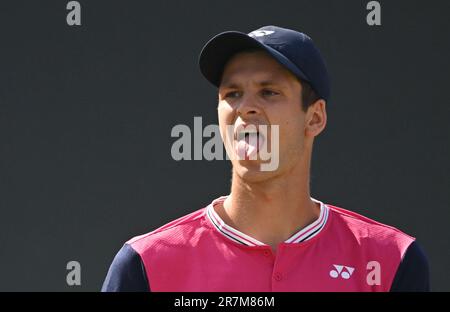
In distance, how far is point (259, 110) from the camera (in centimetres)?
236

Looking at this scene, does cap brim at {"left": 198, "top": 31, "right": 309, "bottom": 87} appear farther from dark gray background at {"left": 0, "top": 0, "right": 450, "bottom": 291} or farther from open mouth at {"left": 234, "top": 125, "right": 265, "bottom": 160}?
dark gray background at {"left": 0, "top": 0, "right": 450, "bottom": 291}

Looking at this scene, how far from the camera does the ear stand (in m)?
2.49

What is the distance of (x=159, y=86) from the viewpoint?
13.5 feet

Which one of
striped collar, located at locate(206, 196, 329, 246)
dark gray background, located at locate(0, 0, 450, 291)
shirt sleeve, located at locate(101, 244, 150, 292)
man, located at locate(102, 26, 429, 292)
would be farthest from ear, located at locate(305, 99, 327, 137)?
dark gray background, located at locate(0, 0, 450, 291)

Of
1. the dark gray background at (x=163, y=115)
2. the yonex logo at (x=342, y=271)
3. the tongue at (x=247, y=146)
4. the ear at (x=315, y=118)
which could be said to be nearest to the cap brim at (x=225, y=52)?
the ear at (x=315, y=118)

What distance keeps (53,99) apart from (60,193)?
0.41 meters

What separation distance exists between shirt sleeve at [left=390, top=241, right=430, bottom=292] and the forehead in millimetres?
527

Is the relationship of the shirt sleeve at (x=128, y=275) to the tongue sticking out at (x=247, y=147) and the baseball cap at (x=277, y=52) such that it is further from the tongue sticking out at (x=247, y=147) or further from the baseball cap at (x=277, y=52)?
the baseball cap at (x=277, y=52)

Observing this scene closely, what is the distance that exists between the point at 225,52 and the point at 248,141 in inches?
10.1

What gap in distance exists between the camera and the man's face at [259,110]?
2.37m

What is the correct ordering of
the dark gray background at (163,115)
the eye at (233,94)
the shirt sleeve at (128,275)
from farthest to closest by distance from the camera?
the dark gray background at (163,115) → the eye at (233,94) → the shirt sleeve at (128,275)

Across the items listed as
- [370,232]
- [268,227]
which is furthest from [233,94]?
[370,232]

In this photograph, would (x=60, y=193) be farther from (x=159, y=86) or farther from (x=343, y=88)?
(x=343, y=88)

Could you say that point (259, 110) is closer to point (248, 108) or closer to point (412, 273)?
point (248, 108)
